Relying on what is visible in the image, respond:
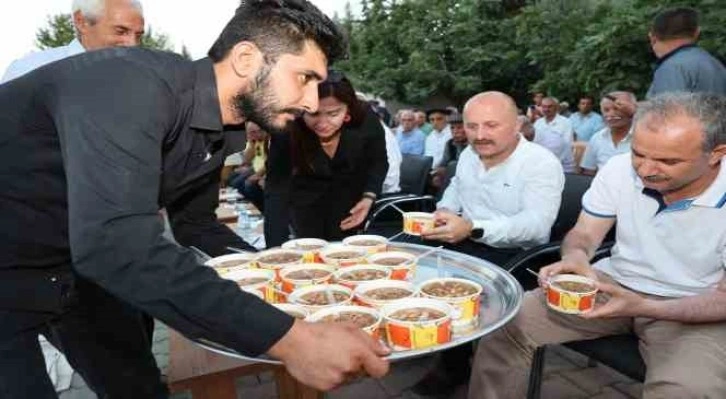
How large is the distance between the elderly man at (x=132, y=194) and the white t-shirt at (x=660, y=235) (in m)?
1.38

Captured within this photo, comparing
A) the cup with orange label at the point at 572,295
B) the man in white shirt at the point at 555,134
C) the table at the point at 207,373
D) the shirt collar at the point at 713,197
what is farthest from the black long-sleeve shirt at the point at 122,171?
the man in white shirt at the point at 555,134

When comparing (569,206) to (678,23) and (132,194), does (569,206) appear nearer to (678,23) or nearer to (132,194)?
(678,23)

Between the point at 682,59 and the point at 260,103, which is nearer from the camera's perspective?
the point at 260,103

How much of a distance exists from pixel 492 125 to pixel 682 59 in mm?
2251

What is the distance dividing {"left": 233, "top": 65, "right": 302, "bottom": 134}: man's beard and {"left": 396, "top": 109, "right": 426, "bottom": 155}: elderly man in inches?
284

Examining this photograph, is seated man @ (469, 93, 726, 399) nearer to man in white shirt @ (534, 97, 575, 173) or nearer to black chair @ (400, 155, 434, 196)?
black chair @ (400, 155, 434, 196)

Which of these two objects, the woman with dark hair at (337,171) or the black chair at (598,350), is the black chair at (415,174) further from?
the black chair at (598,350)

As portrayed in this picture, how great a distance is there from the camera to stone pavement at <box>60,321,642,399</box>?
2688mm

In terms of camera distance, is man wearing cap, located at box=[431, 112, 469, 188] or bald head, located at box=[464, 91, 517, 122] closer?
bald head, located at box=[464, 91, 517, 122]

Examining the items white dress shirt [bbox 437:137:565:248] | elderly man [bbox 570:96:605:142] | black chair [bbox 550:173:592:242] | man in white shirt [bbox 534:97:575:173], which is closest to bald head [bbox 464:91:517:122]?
white dress shirt [bbox 437:137:565:248]

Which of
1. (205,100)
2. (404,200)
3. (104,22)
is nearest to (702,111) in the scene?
(205,100)

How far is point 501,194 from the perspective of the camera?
285 centimetres

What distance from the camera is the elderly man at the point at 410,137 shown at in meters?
8.63

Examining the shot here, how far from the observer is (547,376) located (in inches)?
112
